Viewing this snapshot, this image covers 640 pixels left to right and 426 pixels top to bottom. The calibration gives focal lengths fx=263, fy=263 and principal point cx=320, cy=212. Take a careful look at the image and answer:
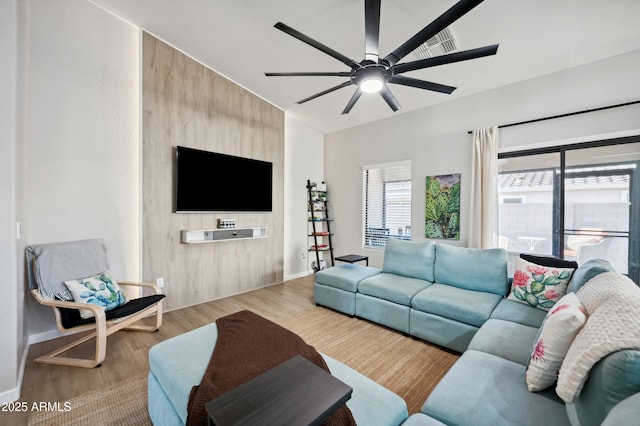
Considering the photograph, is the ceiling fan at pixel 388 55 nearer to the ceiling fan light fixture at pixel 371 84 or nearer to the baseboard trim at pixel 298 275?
the ceiling fan light fixture at pixel 371 84

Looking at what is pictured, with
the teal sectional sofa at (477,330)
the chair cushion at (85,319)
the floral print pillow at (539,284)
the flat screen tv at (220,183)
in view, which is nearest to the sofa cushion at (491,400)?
the teal sectional sofa at (477,330)

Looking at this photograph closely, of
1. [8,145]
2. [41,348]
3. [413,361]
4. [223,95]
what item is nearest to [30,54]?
[8,145]

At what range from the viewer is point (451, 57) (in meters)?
1.90

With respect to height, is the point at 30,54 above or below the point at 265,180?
above

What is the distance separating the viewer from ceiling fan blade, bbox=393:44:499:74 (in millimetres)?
1806

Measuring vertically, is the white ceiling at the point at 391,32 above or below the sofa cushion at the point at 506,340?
above

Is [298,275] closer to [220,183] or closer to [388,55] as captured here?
[220,183]

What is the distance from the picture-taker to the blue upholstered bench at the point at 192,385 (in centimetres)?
121

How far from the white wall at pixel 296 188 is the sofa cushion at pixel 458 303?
111 inches

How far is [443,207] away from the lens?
158 inches

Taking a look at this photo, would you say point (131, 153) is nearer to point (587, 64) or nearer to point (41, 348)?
point (41, 348)

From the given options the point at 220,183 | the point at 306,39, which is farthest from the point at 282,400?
the point at 220,183

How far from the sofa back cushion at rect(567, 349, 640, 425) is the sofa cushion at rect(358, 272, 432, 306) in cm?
185

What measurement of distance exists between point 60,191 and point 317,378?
3.29 metres
